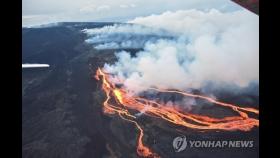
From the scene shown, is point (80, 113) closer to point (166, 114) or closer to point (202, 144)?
point (166, 114)

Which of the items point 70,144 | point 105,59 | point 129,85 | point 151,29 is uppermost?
point 151,29

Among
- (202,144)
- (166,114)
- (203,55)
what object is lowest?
(202,144)

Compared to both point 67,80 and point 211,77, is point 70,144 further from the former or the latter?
point 211,77

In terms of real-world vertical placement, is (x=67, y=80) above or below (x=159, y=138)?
Answer: above

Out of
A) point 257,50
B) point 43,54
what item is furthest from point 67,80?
point 257,50

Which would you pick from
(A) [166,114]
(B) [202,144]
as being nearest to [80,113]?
(A) [166,114]

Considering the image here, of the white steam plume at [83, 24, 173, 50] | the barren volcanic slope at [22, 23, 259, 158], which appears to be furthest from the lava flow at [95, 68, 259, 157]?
the white steam plume at [83, 24, 173, 50]

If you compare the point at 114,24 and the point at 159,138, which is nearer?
the point at 159,138
